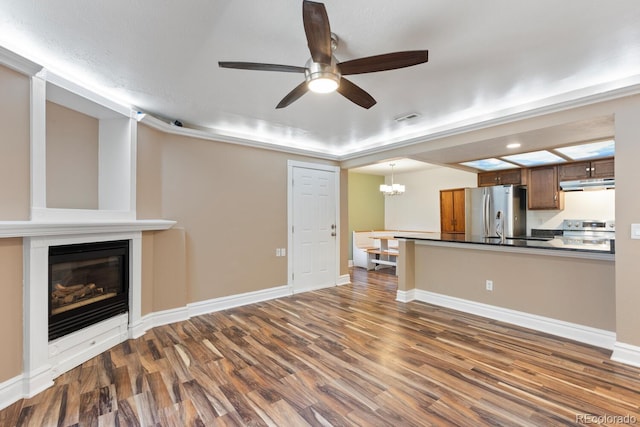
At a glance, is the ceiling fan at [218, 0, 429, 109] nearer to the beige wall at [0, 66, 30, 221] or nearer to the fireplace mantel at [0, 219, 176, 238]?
the beige wall at [0, 66, 30, 221]

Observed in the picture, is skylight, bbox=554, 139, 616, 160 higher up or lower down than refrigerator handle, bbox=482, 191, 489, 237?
higher up

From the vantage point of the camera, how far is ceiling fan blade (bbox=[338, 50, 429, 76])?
1.75 metres

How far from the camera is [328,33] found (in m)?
1.61

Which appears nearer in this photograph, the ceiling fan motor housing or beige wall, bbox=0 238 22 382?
the ceiling fan motor housing

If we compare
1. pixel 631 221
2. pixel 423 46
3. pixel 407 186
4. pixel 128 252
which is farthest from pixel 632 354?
pixel 407 186

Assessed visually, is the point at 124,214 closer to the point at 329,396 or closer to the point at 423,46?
the point at 329,396

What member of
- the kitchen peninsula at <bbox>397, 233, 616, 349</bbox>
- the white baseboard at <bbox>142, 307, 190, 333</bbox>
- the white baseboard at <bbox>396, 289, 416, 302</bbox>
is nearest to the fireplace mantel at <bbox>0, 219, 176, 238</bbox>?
the white baseboard at <bbox>142, 307, 190, 333</bbox>

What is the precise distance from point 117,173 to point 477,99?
12.5 ft

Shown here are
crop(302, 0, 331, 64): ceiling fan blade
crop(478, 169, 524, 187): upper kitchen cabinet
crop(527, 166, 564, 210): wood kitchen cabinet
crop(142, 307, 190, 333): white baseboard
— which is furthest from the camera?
crop(478, 169, 524, 187): upper kitchen cabinet

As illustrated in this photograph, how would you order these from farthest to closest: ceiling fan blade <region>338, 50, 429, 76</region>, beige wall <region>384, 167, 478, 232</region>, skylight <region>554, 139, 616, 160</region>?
beige wall <region>384, 167, 478, 232</region>, skylight <region>554, 139, 616, 160</region>, ceiling fan blade <region>338, 50, 429, 76</region>

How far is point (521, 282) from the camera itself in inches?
136

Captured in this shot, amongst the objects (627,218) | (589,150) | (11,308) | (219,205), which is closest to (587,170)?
(589,150)

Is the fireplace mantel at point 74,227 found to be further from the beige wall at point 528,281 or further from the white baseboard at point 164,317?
the beige wall at point 528,281

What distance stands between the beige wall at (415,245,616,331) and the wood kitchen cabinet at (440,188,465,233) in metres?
2.80
